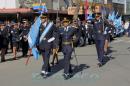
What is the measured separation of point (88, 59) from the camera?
18.1m

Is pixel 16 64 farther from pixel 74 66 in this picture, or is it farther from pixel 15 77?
pixel 15 77

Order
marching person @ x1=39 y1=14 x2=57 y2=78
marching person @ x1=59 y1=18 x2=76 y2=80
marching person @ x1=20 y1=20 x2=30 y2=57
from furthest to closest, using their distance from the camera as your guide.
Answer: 1. marching person @ x1=20 y1=20 x2=30 y2=57
2. marching person @ x1=39 y1=14 x2=57 y2=78
3. marching person @ x1=59 y1=18 x2=76 y2=80

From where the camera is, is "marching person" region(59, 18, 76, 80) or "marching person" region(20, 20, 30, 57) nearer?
"marching person" region(59, 18, 76, 80)

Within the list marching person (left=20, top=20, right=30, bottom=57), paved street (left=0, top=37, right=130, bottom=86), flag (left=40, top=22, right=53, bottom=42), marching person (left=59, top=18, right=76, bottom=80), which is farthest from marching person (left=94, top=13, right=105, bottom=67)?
marching person (left=20, top=20, right=30, bottom=57)

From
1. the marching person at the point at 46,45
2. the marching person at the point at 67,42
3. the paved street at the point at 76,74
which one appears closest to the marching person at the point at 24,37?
the paved street at the point at 76,74

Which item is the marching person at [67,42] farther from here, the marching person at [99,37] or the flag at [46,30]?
the marching person at [99,37]

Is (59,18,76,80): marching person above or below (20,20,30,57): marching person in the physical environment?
above

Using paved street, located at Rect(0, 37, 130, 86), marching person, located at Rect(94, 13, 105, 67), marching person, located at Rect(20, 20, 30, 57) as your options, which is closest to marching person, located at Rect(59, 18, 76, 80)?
paved street, located at Rect(0, 37, 130, 86)

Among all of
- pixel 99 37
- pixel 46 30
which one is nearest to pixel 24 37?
pixel 99 37

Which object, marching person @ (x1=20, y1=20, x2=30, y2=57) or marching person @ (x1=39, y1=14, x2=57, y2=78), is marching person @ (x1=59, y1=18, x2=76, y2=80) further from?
marching person @ (x1=20, y1=20, x2=30, y2=57)

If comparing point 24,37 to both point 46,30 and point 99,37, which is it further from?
point 46,30

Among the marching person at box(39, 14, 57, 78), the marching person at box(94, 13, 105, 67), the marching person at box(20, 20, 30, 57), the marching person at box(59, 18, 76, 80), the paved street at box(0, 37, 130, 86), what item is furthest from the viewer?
the marching person at box(20, 20, 30, 57)

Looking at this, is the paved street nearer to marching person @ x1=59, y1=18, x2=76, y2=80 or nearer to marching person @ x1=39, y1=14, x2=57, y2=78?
marching person @ x1=39, y1=14, x2=57, y2=78

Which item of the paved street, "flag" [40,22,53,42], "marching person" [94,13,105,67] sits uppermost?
"flag" [40,22,53,42]
